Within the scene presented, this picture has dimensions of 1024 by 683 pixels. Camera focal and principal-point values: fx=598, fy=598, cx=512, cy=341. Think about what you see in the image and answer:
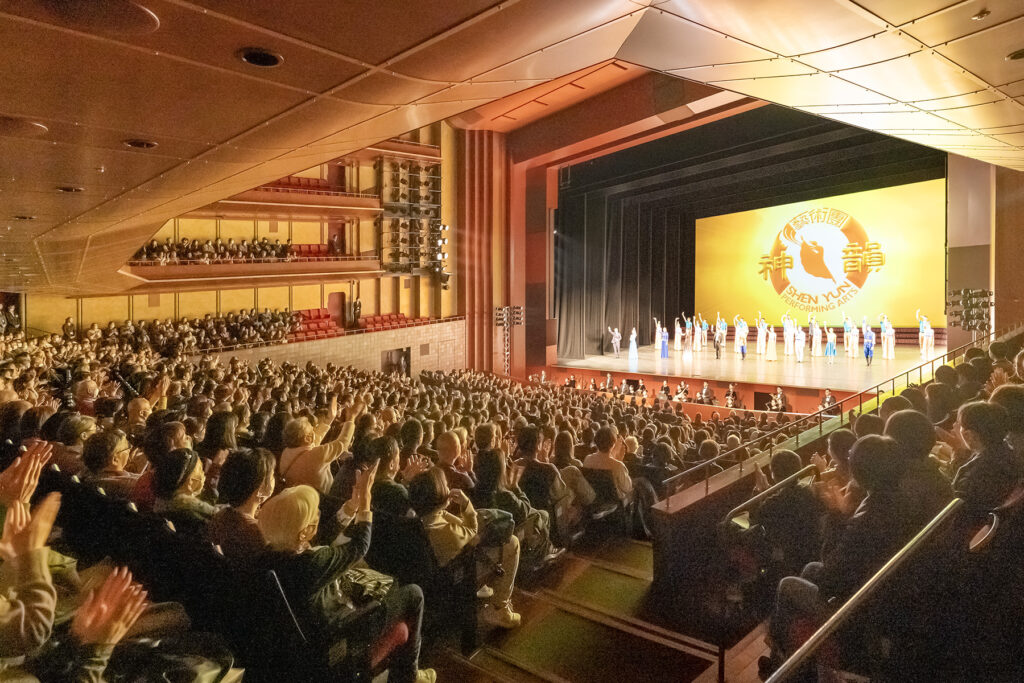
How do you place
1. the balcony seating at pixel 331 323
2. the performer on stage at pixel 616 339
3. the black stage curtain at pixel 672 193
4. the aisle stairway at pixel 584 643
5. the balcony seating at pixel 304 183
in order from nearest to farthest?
the aisle stairway at pixel 584 643, the black stage curtain at pixel 672 193, the balcony seating at pixel 331 323, the balcony seating at pixel 304 183, the performer on stage at pixel 616 339

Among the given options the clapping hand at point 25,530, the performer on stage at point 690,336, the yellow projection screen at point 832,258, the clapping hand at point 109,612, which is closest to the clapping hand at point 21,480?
the clapping hand at point 25,530

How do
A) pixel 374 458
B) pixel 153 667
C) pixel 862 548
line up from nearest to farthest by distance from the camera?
pixel 153 667
pixel 862 548
pixel 374 458

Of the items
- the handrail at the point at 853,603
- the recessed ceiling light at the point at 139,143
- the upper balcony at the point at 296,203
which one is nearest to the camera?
the handrail at the point at 853,603

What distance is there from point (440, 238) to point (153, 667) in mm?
16879

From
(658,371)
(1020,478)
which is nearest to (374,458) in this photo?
(1020,478)

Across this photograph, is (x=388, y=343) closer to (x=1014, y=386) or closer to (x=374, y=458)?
(x=374, y=458)

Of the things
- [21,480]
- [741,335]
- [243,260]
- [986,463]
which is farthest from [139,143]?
[741,335]

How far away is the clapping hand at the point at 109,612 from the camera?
174 centimetres

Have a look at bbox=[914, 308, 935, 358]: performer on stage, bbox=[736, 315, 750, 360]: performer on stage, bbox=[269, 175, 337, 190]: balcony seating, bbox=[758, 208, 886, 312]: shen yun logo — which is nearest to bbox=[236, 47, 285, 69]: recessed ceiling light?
bbox=[269, 175, 337, 190]: balcony seating

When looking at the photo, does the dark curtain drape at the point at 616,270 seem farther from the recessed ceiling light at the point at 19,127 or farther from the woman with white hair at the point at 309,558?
the recessed ceiling light at the point at 19,127

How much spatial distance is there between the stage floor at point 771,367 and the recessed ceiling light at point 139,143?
40.5 feet

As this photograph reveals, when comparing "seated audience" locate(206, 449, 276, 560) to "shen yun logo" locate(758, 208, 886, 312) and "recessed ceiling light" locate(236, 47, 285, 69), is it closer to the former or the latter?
"recessed ceiling light" locate(236, 47, 285, 69)

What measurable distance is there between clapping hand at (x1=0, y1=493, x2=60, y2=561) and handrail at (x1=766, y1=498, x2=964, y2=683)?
83.4 inches

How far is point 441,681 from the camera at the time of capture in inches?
107
